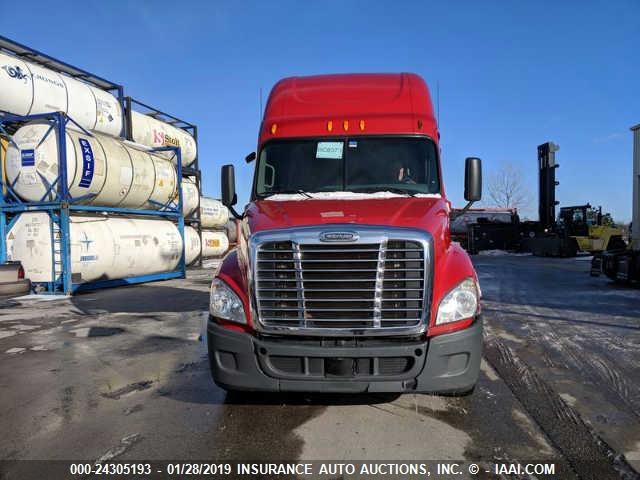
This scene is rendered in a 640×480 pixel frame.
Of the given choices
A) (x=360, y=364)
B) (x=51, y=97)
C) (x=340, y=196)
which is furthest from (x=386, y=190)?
(x=51, y=97)

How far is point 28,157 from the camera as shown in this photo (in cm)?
1088

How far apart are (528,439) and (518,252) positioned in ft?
107

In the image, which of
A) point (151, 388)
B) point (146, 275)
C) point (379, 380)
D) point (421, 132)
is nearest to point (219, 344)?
point (379, 380)

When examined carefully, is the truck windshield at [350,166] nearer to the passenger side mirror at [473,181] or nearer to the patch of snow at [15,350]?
the passenger side mirror at [473,181]

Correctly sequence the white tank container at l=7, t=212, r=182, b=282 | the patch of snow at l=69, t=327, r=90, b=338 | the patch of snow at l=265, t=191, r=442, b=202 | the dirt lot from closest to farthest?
the dirt lot < the patch of snow at l=265, t=191, r=442, b=202 < the patch of snow at l=69, t=327, r=90, b=338 < the white tank container at l=7, t=212, r=182, b=282

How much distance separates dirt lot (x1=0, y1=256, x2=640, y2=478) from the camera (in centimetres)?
316

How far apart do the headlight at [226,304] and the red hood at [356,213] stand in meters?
0.52

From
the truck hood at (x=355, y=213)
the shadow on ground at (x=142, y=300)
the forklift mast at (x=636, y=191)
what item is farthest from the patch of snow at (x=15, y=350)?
the forklift mast at (x=636, y=191)

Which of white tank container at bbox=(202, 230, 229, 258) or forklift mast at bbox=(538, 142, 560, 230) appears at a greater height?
forklift mast at bbox=(538, 142, 560, 230)

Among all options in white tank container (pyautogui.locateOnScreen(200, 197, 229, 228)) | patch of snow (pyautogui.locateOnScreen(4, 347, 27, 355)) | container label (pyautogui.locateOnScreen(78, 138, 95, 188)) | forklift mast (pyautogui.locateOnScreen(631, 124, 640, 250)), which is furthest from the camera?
white tank container (pyautogui.locateOnScreen(200, 197, 229, 228))

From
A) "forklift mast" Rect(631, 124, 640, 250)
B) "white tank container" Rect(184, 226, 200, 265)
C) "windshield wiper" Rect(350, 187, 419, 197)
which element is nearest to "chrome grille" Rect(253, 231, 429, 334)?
"windshield wiper" Rect(350, 187, 419, 197)

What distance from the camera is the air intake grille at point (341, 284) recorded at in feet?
10.7

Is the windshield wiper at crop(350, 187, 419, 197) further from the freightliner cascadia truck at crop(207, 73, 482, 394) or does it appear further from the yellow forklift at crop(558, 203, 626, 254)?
the yellow forklift at crop(558, 203, 626, 254)

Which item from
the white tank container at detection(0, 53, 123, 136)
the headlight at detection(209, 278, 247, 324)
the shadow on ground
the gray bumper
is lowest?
the shadow on ground
